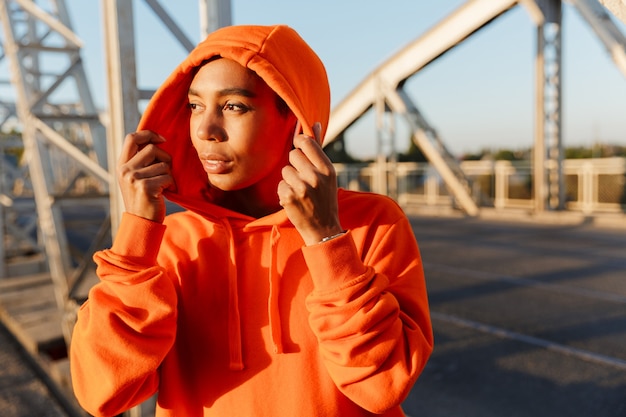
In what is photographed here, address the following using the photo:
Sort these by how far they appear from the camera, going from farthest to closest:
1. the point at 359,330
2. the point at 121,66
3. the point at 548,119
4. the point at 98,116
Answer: the point at 548,119 → the point at 98,116 → the point at 121,66 → the point at 359,330

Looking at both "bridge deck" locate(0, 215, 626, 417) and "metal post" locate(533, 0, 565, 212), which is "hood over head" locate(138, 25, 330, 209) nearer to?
"bridge deck" locate(0, 215, 626, 417)

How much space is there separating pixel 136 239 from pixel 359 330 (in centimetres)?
45

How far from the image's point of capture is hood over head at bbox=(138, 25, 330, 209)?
99cm

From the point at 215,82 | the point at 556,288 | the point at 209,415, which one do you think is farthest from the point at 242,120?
the point at 556,288

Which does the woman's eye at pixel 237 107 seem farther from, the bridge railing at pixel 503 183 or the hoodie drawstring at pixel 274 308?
the bridge railing at pixel 503 183

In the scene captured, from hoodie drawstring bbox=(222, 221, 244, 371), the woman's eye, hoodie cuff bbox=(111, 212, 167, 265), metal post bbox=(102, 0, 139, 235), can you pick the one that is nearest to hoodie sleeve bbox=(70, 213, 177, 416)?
hoodie cuff bbox=(111, 212, 167, 265)

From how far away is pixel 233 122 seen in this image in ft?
3.23

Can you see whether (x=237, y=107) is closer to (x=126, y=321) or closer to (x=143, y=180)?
(x=143, y=180)

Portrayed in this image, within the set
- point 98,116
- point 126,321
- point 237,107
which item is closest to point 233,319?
point 126,321

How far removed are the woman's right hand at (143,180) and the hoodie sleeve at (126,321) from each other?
1.0 inches

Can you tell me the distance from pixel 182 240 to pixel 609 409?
288 cm

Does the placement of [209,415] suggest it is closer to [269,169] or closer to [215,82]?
[269,169]

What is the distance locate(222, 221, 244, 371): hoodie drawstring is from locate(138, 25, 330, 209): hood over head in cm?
17

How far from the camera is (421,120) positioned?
47.3 feet
